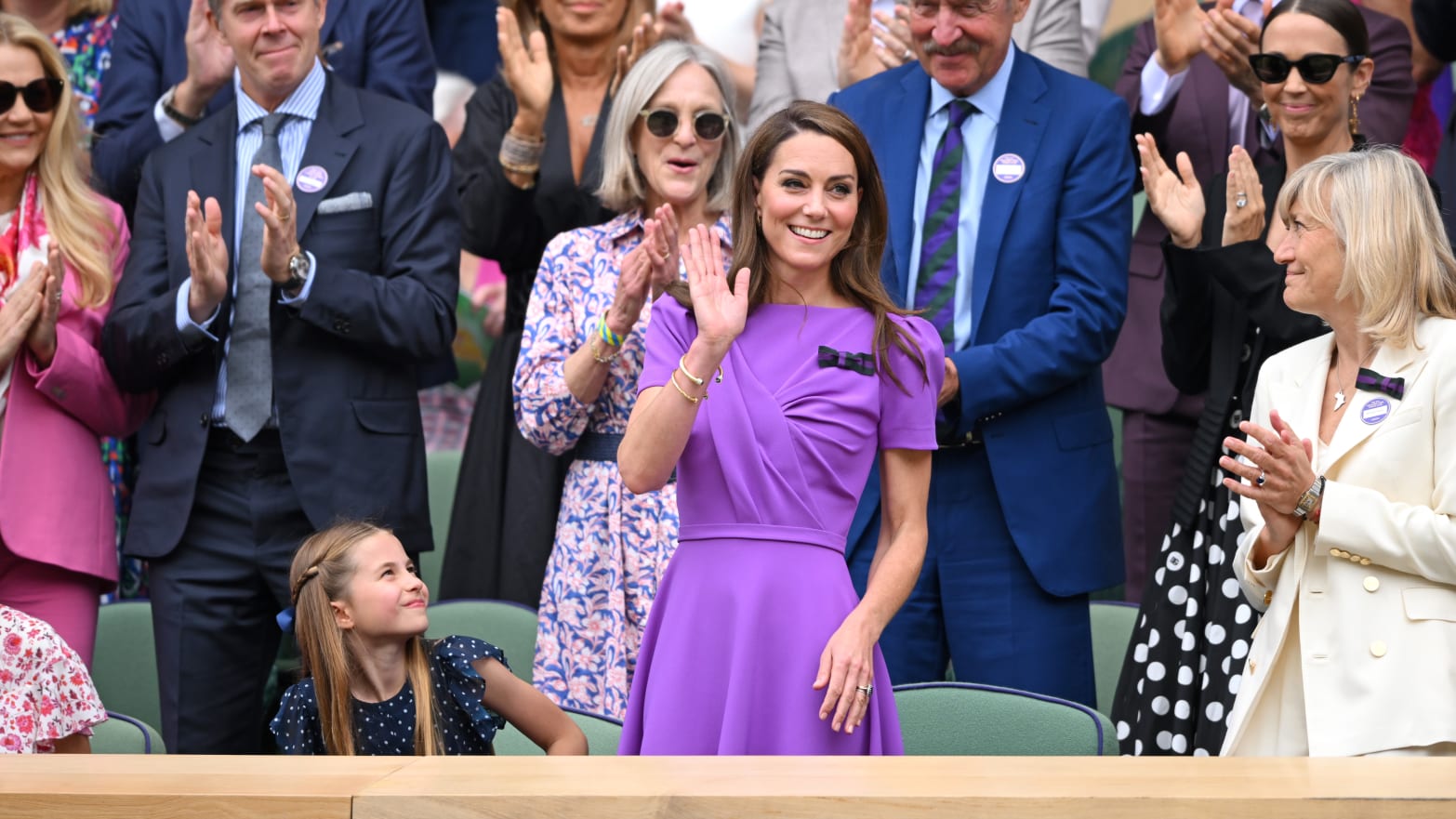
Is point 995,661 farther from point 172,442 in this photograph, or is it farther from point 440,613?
point 172,442

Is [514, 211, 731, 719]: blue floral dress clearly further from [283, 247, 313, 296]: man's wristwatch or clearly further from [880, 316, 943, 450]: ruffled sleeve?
[880, 316, 943, 450]: ruffled sleeve

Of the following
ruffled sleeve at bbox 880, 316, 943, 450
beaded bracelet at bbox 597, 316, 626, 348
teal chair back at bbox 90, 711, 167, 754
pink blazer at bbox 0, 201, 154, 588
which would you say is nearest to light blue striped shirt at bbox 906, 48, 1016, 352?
beaded bracelet at bbox 597, 316, 626, 348

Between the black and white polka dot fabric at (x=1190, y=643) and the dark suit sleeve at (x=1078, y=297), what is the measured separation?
432 millimetres

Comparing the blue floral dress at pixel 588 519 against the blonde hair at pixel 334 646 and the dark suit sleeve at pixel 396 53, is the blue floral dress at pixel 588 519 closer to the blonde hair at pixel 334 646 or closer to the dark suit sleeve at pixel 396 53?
the blonde hair at pixel 334 646

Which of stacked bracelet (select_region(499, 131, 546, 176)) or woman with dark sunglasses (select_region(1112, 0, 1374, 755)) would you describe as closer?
woman with dark sunglasses (select_region(1112, 0, 1374, 755))

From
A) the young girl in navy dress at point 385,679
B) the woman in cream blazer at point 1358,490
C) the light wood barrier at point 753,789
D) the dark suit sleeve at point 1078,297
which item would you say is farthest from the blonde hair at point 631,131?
the light wood barrier at point 753,789

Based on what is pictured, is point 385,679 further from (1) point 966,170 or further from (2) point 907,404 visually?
(1) point 966,170

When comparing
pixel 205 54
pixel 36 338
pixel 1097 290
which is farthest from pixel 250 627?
pixel 1097 290

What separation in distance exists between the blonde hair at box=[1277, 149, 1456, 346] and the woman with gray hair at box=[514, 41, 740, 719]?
4.71ft

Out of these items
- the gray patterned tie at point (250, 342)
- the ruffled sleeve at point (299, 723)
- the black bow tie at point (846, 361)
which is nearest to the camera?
the black bow tie at point (846, 361)

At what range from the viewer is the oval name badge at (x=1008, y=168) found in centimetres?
399

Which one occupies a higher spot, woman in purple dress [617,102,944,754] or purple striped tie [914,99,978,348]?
purple striped tie [914,99,978,348]

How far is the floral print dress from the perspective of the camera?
356 centimetres

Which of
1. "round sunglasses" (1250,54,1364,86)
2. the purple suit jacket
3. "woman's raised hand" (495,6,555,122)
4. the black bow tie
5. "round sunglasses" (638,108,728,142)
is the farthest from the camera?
"woman's raised hand" (495,6,555,122)
